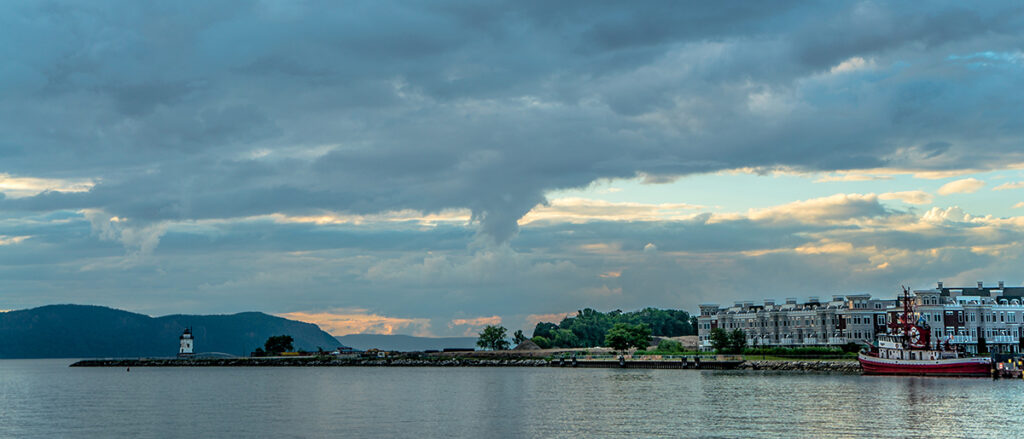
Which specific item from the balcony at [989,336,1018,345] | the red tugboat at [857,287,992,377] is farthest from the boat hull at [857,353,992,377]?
the balcony at [989,336,1018,345]

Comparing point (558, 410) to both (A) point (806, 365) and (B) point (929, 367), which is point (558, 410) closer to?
(B) point (929, 367)

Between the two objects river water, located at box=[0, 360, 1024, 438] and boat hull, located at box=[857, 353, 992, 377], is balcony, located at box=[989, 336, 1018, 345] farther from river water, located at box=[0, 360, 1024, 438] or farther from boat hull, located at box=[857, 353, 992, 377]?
river water, located at box=[0, 360, 1024, 438]

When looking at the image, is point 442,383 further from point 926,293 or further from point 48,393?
point 926,293

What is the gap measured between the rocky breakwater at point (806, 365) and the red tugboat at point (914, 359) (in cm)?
1021

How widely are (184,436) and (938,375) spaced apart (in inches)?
4285

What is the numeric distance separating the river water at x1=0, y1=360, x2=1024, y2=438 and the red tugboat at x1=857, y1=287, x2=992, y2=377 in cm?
531

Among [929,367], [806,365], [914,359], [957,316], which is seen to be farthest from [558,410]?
[957,316]

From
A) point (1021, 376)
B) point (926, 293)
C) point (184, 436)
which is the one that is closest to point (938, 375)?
point (1021, 376)

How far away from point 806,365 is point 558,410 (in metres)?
87.4

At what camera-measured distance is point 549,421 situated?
8225 centimetres

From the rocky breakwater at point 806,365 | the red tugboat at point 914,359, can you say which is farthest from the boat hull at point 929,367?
the rocky breakwater at point 806,365

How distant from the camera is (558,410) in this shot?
9281 cm

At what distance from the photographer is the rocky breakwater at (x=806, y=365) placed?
520 feet

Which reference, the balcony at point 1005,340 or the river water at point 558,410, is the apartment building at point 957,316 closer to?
the balcony at point 1005,340
